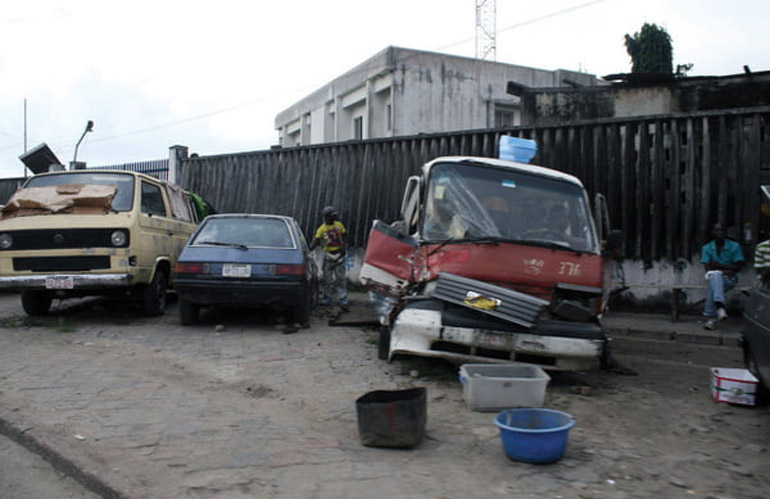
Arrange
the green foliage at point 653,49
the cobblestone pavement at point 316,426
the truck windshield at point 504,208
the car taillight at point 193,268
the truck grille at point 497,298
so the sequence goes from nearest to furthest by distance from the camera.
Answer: the cobblestone pavement at point 316,426, the truck grille at point 497,298, the truck windshield at point 504,208, the car taillight at point 193,268, the green foliage at point 653,49

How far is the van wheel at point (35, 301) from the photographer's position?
854cm

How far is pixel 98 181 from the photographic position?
873cm

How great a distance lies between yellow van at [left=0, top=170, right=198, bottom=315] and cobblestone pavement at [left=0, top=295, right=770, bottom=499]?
2.92 feet

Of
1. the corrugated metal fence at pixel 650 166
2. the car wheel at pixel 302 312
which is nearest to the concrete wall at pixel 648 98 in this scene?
the corrugated metal fence at pixel 650 166

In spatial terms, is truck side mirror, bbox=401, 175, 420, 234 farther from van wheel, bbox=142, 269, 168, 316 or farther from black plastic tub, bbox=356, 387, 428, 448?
van wheel, bbox=142, 269, 168, 316

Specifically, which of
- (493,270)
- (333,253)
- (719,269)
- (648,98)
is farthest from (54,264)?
(648,98)

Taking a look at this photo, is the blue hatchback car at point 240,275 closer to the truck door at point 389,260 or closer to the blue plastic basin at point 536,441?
the truck door at point 389,260

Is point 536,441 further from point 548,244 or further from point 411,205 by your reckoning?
point 411,205

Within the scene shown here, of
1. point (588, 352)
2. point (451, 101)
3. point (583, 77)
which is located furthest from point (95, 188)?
point (583, 77)

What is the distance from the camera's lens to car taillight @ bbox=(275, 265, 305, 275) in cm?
789

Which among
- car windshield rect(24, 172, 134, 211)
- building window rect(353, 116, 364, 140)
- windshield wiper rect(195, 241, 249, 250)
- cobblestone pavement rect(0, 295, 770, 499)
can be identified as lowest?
cobblestone pavement rect(0, 295, 770, 499)

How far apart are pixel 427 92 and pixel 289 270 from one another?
12.7 metres

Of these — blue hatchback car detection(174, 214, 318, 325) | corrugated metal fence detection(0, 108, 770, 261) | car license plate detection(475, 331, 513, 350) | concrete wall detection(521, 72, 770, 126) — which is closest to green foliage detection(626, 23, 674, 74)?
concrete wall detection(521, 72, 770, 126)

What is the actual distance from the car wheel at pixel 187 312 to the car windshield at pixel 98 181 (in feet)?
5.21
